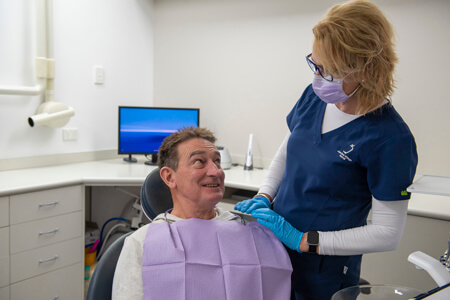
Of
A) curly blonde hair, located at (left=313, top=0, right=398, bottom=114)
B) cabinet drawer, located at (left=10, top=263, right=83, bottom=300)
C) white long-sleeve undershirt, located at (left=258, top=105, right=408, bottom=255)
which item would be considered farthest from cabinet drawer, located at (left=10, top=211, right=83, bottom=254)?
curly blonde hair, located at (left=313, top=0, right=398, bottom=114)

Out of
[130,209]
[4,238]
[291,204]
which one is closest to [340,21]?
[291,204]

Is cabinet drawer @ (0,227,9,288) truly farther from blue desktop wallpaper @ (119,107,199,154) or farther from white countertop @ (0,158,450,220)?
blue desktop wallpaper @ (119,107,199,154)

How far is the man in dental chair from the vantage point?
1183 mm

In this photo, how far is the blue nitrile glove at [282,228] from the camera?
1302 mm

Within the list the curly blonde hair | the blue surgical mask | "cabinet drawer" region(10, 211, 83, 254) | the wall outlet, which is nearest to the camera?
the curly blonde hair

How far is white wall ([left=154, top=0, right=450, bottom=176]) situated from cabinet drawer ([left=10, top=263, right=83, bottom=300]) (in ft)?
4.59

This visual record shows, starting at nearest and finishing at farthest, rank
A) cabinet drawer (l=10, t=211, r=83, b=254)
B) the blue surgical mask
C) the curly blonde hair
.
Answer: the curly blonde hair, the blue surgical mask, cabinet drawer (l=10, t=211, r=83, b=254)

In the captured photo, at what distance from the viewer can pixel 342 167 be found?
1.28 m

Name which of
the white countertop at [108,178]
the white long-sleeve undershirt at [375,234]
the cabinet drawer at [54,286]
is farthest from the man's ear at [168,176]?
the cabinet drawer at [54,286]

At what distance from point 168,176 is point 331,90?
602 mm

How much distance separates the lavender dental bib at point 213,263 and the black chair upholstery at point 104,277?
0.29 ft

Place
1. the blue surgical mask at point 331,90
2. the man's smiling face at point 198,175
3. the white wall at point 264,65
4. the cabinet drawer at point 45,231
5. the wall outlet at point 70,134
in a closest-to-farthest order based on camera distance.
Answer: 1. the blue surgical mask at point 331,90
2. the man's smiling face at point 198,175
3. the cabinet drawer at point 45,231
4. the white wall at point 264,65
5. the wall outlet at point 70,134

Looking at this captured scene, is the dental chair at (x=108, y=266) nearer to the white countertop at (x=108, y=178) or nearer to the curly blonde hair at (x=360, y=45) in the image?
the curly blonde hair at (x=360, y=45)

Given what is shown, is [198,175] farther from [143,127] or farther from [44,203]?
[143,127]
